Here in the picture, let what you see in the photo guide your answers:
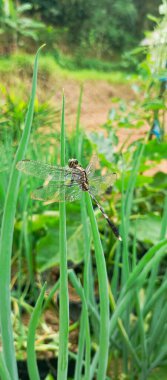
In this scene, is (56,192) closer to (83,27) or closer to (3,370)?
(3,370)

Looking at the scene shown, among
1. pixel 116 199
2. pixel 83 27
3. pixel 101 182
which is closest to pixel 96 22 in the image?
pixel 83 27

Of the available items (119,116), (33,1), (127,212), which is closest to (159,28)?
(119,116)

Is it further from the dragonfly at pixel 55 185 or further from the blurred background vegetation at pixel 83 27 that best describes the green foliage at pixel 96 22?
the dragonfly at pixel 55 185

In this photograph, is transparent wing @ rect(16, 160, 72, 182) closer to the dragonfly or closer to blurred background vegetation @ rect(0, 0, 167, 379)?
the dragonfly

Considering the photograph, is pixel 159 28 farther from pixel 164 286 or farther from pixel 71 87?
pixel 71 87

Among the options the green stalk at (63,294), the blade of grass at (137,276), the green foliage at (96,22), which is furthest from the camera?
the green foliage at (96,22)

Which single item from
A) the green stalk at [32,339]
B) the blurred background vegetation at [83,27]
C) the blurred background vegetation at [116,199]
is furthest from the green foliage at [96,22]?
the green stalk at [32,339]
